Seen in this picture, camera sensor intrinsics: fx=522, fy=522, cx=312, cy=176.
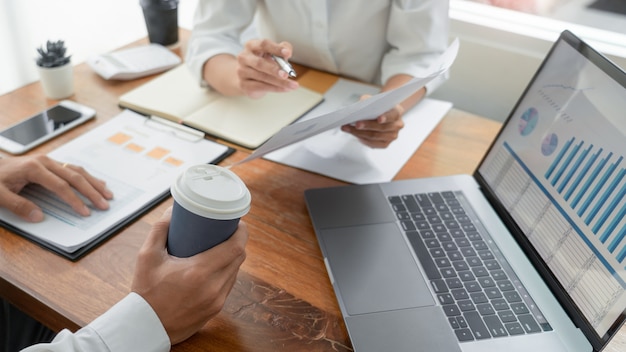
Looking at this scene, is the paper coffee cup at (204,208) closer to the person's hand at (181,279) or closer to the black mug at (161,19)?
the person's hand at (181,279)

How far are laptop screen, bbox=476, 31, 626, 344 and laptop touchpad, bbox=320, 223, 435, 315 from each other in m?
0.19

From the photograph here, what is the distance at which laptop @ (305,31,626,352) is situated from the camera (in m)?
0.67

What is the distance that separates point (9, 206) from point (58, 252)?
122mm

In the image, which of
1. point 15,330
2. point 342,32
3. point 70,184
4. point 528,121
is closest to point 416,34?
point 342,32

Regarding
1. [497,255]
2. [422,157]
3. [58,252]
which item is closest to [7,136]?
[58,252]

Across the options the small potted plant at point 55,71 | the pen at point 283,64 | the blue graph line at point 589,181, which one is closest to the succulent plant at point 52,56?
the small potted plant at point 55,71

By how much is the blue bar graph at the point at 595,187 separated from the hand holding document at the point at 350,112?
23 cm

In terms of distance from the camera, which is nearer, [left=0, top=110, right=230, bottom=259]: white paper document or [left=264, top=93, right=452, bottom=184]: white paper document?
[left=0, top=110, right=230, bottom=259]: white paper document

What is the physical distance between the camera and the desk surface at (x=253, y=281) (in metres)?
0.68

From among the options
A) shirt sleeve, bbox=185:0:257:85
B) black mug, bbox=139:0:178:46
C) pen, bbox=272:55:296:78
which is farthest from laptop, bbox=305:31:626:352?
black mug, bbox=139:0:178:46

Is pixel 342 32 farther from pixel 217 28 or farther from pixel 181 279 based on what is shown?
pixel 181 279

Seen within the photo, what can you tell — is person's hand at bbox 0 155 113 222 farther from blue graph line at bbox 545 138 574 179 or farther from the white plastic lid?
blue graph line at bbox 545 138 574 179

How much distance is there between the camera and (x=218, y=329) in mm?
686

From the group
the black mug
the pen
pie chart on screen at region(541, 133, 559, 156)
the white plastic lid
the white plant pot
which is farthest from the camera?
the black mug
